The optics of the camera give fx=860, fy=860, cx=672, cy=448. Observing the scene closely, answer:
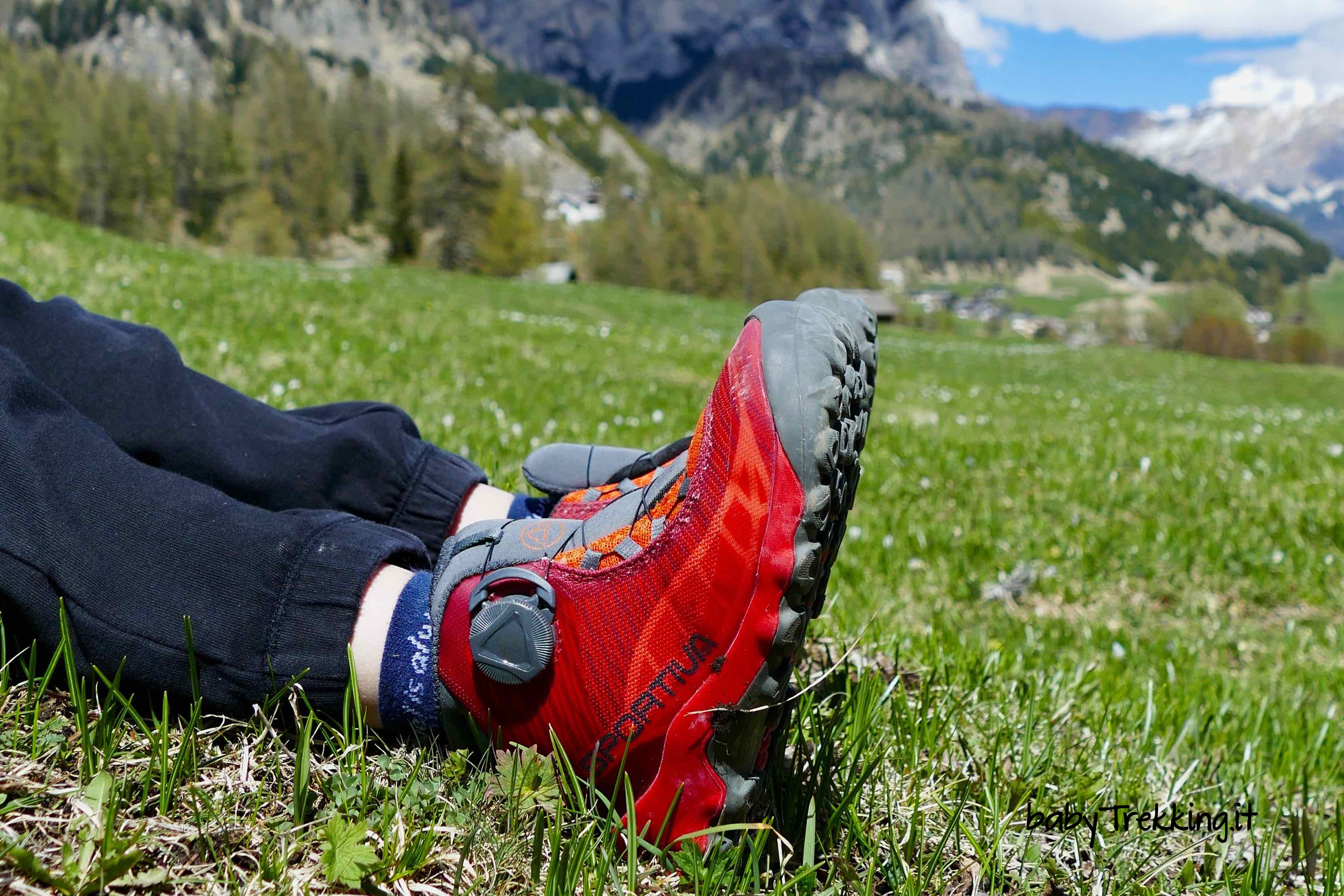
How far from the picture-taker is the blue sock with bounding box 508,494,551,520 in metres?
2.83

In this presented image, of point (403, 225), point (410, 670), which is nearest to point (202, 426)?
point (410, 670)

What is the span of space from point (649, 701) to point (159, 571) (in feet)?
3.59

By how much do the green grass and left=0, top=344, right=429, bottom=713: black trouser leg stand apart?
12 cm

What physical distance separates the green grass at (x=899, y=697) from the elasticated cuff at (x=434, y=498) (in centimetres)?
83

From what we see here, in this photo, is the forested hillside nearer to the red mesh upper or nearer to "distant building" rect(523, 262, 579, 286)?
"distant building" rect(523, 262, 579, 286)

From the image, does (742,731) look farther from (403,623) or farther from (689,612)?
(403,623)

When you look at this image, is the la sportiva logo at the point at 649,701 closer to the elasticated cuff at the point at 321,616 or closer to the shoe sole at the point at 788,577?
the shoe sole at the point at 788,577

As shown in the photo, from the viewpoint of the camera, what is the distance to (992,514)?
6578 mm

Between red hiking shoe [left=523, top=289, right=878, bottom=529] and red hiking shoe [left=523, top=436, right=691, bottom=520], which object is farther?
red hiking shoe [left=523, top=436, right=691, bottom=520]

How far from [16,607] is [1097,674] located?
12.6 ft

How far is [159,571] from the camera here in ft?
6.10

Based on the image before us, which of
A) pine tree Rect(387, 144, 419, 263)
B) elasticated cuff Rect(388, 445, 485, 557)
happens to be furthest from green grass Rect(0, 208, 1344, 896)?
pine tree Rect(387, 144, 419, 263)

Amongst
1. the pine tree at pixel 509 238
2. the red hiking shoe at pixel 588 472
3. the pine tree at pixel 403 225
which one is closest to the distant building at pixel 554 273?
the pine tree at pixel 509 238

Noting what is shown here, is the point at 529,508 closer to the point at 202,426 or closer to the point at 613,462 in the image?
the point at 613,462
